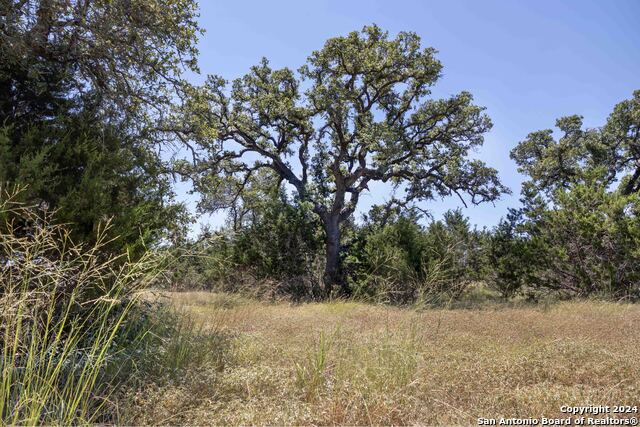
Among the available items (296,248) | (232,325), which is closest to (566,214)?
(296,248)

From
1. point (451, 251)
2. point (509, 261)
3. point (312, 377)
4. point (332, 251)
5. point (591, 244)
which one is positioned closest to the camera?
point (312, 377)

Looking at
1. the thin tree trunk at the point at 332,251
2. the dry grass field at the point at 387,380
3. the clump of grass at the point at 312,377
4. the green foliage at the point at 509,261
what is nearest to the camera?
the dry grass field at the point at 387,380

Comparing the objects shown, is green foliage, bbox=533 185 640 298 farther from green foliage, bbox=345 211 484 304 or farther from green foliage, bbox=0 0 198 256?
green foliage, bbox=0 0 198 256

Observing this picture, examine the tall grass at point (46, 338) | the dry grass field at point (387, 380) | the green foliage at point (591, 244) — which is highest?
the green foliage at point (591, 244)

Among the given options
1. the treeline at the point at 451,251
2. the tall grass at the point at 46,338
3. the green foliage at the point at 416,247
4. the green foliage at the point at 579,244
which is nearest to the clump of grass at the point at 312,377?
the tall grass at the point at 46,338

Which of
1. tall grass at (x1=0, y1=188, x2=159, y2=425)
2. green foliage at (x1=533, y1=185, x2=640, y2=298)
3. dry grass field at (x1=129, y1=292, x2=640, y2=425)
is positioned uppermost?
green foliage at (x1=533, y1=185, x2=640, y2=298)

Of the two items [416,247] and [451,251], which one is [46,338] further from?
[416,247]

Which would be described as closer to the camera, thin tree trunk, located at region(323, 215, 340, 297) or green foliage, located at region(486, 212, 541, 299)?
green foliage, located at region(486, 212, 541, 299)

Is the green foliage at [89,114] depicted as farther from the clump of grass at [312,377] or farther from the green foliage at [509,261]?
the green foliage at [509,261]

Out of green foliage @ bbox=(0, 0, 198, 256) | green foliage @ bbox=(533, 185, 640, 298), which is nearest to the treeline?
green foliage @ bbox=(533, 185, 640, 298)

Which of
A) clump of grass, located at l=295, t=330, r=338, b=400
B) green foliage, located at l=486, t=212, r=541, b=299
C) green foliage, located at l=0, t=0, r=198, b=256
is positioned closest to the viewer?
clump of grass, located at l=295, t=330, r=338, b=400

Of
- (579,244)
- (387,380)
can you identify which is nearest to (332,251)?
(579,244)

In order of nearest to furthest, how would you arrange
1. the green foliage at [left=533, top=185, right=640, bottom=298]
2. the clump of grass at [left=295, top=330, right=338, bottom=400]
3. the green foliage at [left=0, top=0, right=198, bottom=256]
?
the clump of grass at [left=295, top=330, right=338, bottom=400], the green foliage at [left=0, top=0, right=198, bottom=256], the green foliage at [left=533, top=185, right=640, bottom=298]

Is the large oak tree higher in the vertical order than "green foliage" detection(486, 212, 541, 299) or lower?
higher
